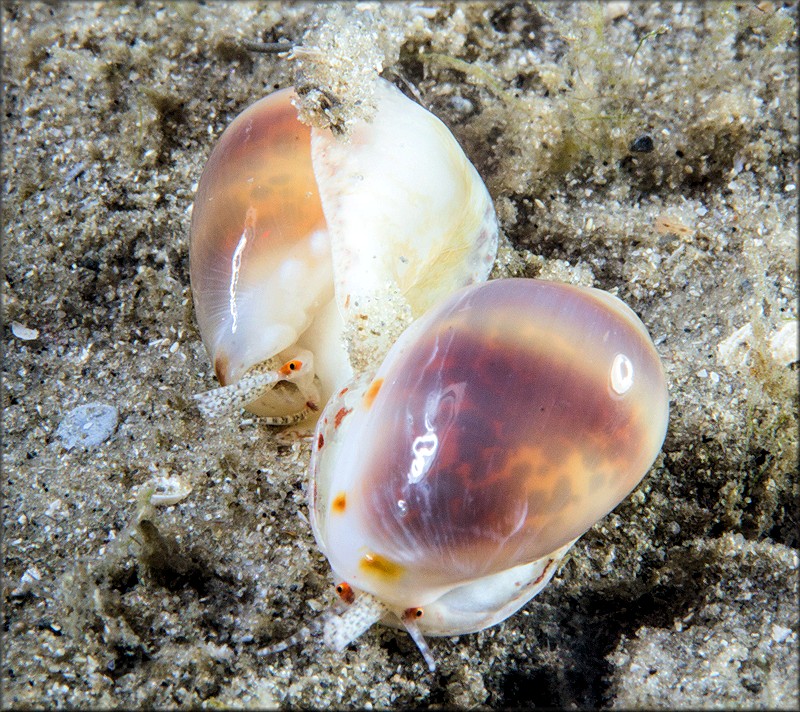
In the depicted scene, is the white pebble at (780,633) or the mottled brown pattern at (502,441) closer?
the mottled brown pattern at (502,441)

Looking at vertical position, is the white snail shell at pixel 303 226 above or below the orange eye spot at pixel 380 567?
above

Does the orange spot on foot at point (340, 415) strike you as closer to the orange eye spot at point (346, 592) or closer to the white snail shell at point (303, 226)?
the white snail shell at point (303, 226)

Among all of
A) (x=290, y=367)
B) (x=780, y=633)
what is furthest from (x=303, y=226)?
(x=780, y=633)

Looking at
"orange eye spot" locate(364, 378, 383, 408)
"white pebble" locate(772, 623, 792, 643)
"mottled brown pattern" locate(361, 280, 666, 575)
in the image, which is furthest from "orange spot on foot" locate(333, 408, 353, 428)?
"white pebble" locate(772, 623, 792, 643)

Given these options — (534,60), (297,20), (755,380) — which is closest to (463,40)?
(534,60)

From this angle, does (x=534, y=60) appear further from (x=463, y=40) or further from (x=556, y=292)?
(x=556, y=292)

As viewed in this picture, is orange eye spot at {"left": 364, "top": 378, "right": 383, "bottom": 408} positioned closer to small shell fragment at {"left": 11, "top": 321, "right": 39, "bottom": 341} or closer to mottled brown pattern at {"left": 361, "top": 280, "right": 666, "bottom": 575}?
mottled brown pattern at {"left": 361, "top": 280, "right": 666, "bottom": 575}

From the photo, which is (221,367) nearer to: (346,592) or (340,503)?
(340,503)

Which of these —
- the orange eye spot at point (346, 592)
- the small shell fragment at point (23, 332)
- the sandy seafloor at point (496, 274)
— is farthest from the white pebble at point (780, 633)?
the small shell fragment at point (23, 332)
